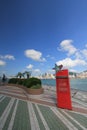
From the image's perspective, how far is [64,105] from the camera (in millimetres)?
9195

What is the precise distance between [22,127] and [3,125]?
0.88m

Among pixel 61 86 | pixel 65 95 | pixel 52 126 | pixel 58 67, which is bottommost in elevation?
pixel 52 126

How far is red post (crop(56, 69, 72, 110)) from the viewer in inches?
355

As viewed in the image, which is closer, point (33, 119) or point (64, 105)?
point (33, 119)

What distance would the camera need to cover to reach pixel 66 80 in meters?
9.07

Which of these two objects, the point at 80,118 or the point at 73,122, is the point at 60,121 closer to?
the point at 73,122

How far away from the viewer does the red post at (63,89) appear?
355 inches

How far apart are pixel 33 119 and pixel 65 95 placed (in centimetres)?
289

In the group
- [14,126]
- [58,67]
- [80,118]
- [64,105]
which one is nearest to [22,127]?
[14,126]

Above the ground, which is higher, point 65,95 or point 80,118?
point 65,95

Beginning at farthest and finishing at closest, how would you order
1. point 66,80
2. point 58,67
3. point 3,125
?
point 58,67
point 66,80
point 3,125

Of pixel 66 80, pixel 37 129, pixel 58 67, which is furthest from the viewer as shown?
pixel 58 67

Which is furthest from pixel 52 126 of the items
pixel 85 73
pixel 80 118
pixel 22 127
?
pixel 85 73

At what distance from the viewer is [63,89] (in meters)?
9.20
